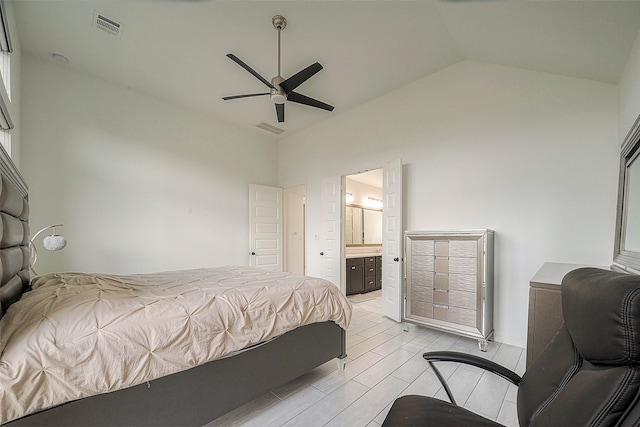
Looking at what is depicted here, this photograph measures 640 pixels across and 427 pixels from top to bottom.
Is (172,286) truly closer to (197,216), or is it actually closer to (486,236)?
(197,216)

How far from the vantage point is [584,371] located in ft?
2.58

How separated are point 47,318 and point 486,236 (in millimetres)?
3465

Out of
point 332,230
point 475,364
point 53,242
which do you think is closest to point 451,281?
point 475,364

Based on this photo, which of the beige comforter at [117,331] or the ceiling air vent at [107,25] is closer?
the beige comforter at [117,331]

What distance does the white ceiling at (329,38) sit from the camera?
6.61 ft

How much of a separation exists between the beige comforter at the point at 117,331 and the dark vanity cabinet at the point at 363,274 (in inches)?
123

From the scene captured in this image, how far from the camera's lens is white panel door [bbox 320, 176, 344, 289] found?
452cm

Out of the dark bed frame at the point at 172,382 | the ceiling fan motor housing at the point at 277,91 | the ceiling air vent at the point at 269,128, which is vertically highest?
the ceiling air vent at the point at 269,128

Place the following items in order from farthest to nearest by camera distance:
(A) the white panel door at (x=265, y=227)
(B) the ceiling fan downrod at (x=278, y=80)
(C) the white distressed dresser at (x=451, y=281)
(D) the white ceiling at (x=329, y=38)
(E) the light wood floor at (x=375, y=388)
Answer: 1. (A) the white panel door at (x=265, y=227)
2. (C) the white distressed dresser at (x=451, y=281)
3. (B) the ceiling fan downrod at (x=278, y=80)
4. (D) the white ceiling at (x=329, y=38)
5. (E) the light wood floor at (x=375, y=388)

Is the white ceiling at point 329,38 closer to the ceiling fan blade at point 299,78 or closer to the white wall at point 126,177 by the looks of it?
the white wall at point 126,177

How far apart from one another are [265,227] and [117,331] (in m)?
4.09

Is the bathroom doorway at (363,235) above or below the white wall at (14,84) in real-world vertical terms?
below

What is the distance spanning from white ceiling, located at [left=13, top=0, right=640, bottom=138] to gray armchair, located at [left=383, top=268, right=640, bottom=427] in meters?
2.01

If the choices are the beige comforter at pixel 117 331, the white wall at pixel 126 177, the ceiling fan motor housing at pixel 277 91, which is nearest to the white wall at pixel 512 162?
the ceiling fan motor housing at pixel 277 91
